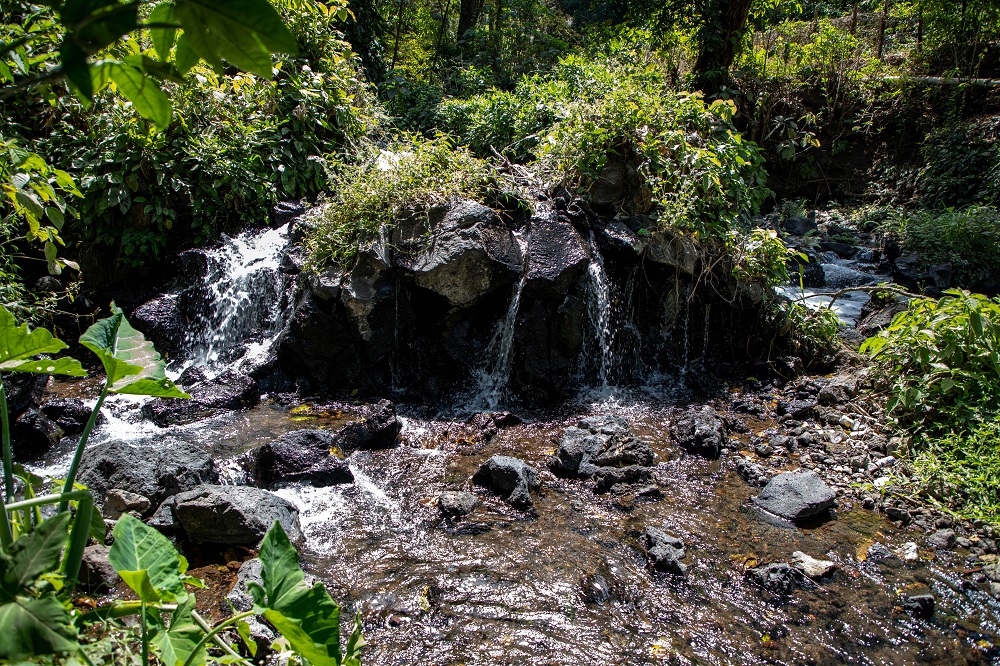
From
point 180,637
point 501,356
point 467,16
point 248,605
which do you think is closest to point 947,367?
point 501,356

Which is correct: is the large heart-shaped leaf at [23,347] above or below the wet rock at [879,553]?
above

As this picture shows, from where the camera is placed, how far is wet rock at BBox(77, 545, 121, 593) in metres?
3.88

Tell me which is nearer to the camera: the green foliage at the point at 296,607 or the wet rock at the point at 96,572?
the green foliage at the point at 296,607

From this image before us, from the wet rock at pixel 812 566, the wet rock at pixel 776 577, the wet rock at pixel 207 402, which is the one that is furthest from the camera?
the wet rock at pixel 207 402

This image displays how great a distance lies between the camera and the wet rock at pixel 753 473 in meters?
5.95

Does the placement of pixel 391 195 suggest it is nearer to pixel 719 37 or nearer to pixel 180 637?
pixel 180 637

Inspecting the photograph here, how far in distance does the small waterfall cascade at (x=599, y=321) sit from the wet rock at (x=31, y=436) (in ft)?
19.2

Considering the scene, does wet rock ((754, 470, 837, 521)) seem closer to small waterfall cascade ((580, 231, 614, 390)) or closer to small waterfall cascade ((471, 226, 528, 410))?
small waterfall cascade ((580, 231, 614, 390))

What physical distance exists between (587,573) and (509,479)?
123cm

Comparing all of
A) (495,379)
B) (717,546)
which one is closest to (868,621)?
(717,546)

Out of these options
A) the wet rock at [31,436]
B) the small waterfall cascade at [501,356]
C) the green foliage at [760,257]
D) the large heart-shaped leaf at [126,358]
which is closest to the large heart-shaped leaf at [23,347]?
the large heart-shaped leaf at [126,358]

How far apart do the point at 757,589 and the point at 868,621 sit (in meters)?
0.69

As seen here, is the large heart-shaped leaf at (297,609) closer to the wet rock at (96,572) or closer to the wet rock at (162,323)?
the wet rock at (96,572)

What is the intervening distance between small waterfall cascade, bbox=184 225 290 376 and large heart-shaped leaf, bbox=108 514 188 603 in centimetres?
664
